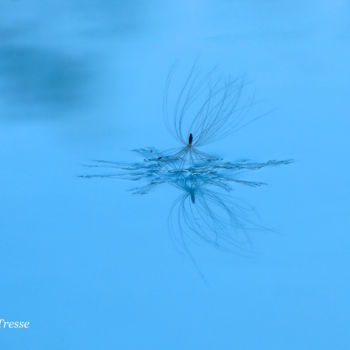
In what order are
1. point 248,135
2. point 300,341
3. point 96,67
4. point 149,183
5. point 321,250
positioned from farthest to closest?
point 96,67
point 248,135
point 149,183
point 321,250
point 300,341

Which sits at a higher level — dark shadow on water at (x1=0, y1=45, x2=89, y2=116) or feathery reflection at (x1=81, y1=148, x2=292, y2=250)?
dark shadow on water at (x1=0, y1=45, x2=89, y2=116)

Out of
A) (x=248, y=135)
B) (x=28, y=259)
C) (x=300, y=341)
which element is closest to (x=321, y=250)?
(x=300, y=341)

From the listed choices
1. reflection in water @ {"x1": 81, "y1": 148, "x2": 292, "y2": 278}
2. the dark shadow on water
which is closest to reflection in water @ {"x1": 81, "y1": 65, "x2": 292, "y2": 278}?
reflection in water @ {"x1": 81, "y1": 148, "x2": 292, "y2": 278}

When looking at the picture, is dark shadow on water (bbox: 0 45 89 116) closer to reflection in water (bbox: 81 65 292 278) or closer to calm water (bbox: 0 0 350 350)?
calm water (bbox: 0 0 350 350)

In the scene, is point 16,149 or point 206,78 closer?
point 16,149

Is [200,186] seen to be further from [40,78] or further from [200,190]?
[40,78]

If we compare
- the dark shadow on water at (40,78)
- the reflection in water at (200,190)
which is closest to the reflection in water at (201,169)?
the reflection in water at (200,190)

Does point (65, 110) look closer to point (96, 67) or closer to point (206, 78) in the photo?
point (96, 67)

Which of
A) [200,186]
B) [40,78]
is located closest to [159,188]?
[200,186]
